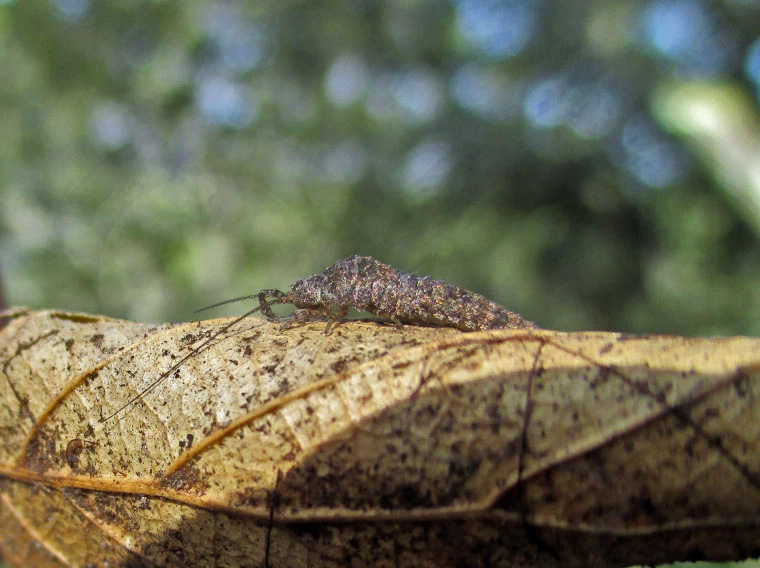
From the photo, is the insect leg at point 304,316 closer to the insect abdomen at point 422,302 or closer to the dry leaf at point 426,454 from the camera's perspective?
the insect abdomen at point 422,302

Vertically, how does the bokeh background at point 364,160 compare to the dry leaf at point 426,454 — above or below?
above

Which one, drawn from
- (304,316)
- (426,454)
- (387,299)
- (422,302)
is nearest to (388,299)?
(387,299)

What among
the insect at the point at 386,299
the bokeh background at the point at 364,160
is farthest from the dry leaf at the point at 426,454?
the bokeh background at the point at 364,160

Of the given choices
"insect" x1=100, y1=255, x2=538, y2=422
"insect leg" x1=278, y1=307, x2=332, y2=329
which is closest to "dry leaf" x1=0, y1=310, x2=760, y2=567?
"insect leg" x1=278, y1=307, x2=332, y2=329

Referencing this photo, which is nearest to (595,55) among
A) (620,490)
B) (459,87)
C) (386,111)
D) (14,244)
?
(459,87)

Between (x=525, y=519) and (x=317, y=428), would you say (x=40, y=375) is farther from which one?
(x=525, y=519)

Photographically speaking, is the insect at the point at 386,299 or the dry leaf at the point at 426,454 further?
the insect at the point at 386,299

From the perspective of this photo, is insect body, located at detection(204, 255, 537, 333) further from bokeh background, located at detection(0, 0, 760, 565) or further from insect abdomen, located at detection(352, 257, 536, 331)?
bokeh background, located at detection(0, 0, 760, 565)

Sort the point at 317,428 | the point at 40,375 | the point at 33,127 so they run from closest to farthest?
the point at 317,428 → the point at 40,375 → the point at 33,127
